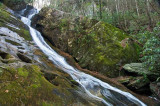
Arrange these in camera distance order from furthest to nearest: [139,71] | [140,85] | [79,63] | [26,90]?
[79,63]
[139,71]
[140,85]
[26,90]

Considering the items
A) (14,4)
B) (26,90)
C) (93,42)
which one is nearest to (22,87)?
(26,90)

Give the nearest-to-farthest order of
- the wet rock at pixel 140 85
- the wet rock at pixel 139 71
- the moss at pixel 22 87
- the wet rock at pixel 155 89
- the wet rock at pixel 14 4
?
the moss at pixel 22 87 < the wet rock at pixel 155 89 < the wet rock at pixel 140 85 < the wet rock at pixel 139 71 < the wet rock at pixel 14 4

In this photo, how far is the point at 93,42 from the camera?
13031 mm

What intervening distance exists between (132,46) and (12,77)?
11.1m

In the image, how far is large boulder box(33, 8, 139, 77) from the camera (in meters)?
11.9

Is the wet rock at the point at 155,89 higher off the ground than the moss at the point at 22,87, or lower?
lower

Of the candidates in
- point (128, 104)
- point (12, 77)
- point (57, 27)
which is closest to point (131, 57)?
point (128, 104)

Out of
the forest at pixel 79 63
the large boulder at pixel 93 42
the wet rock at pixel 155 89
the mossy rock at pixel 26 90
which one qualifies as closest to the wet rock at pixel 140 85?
the forest at pixel 79 63

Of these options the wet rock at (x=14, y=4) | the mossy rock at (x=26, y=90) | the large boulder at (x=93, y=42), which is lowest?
the mossy rock at (x=26, y=90)

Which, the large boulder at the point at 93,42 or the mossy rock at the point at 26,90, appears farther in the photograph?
the large boulder at the point at 93,42

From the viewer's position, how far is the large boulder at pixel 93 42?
38.9 feet

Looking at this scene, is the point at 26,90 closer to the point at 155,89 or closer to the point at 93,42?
the point at 155,89

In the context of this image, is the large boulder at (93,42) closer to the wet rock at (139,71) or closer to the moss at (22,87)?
the wet rock at (139,71)

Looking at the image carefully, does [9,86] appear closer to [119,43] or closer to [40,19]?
[119,43]
